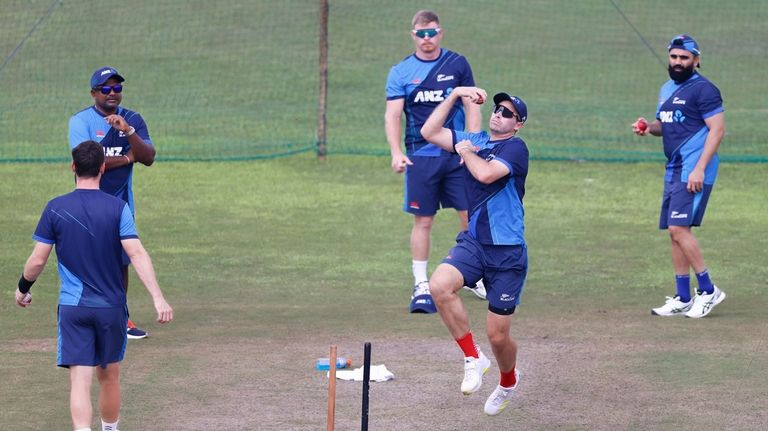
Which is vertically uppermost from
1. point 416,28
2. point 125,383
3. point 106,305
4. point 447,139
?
point 416,28

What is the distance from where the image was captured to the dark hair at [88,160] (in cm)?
741

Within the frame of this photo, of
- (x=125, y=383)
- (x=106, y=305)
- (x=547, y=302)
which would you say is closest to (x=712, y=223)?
(x=547, y=302)

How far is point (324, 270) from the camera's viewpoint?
521 inches

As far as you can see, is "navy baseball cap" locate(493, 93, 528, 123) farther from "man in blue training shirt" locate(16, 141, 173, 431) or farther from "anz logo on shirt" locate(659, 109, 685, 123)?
"anz logo on shirt" locate(659, 109, 685, 123)

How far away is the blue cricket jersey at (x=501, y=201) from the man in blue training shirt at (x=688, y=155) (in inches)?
115

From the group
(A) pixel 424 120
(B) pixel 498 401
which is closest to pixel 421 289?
(A) pixel 424 120

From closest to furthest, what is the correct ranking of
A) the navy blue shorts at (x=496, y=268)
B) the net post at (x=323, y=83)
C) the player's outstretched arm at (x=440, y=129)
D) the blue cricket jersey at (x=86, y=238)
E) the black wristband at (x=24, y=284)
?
the blue cricket jersey at (x=86, y=238), the black wristband at (x=24, y=284), the navy blue shorts at (x=496, y=268), the player's outstretched arm at (x=440, y=129), the net post at (x=323, y=83)

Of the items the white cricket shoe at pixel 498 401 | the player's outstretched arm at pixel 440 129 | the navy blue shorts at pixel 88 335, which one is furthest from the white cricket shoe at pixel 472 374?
the navy blue shorts at pixel 88 335

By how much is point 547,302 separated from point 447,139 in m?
3.20

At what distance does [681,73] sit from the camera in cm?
1123

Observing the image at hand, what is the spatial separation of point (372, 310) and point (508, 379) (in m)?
3.15

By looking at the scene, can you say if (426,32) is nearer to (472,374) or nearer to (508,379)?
(472,374)

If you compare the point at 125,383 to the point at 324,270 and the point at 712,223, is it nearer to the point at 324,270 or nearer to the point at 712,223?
the point at 324,270

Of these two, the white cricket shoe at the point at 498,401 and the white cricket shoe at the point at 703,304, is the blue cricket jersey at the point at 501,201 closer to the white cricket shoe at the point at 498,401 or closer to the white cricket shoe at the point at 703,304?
the white cricket shoe at the point at 498,401
